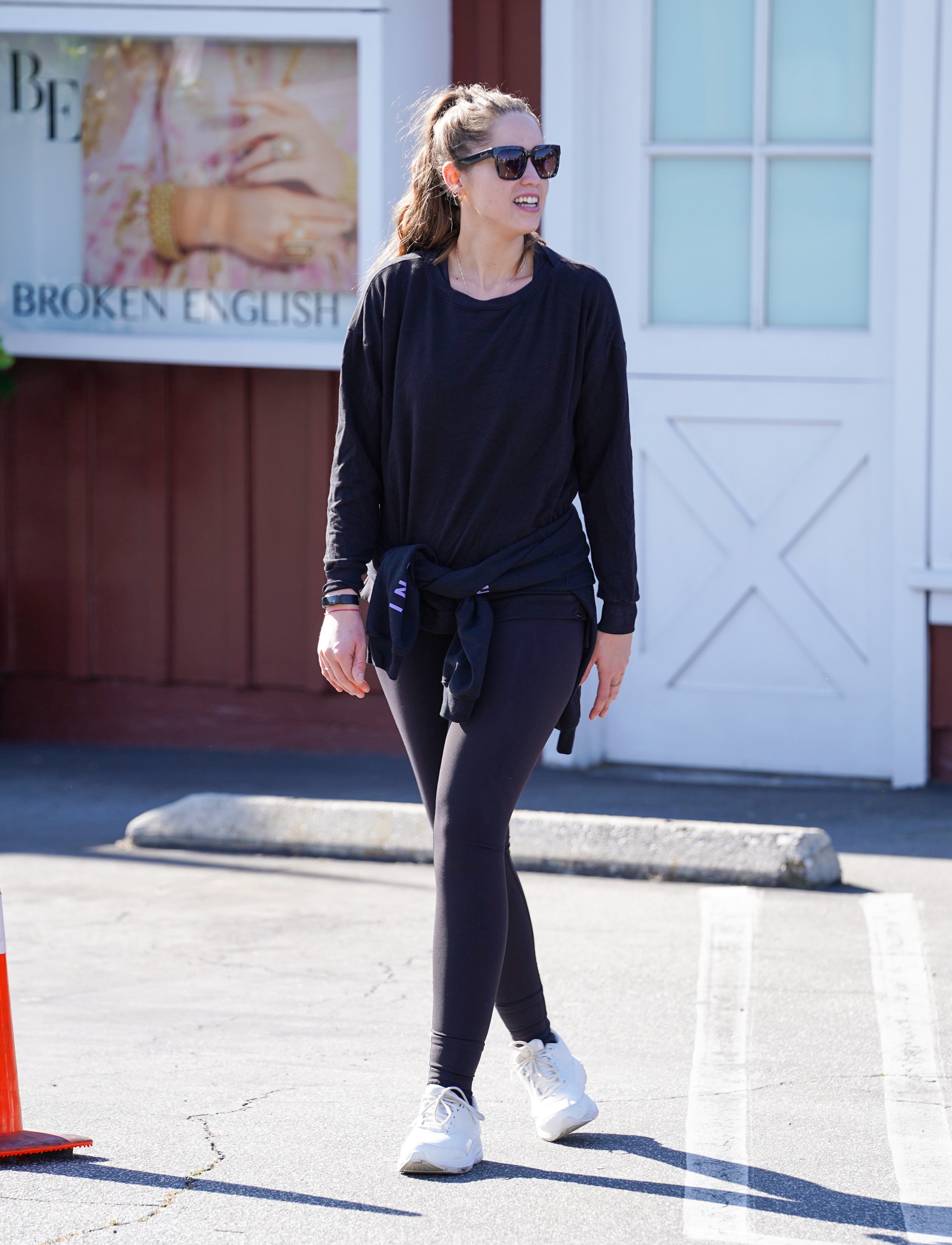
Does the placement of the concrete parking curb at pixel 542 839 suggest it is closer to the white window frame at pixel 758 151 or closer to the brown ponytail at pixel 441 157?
the white window frame at pixel 758 151

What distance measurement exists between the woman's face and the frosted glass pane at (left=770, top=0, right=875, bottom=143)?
3.66 m

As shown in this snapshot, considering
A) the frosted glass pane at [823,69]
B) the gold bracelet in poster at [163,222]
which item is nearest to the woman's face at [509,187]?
the frosted glass pane at [823,69]

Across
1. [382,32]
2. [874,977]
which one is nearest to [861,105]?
[382,32]

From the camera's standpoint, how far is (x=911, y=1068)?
3.88m

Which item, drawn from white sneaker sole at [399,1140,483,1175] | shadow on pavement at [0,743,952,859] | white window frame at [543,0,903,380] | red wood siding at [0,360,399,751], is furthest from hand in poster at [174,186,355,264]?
white sneaker sole at [399,1140,483,1175]

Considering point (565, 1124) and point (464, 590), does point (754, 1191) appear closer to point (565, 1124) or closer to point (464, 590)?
point (565, 1124)

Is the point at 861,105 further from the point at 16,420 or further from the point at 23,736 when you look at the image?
the point at 23,736

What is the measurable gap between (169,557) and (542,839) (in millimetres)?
2674

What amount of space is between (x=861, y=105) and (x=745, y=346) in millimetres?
955

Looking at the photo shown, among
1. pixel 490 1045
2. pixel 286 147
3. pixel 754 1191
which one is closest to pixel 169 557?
pixel 286 147

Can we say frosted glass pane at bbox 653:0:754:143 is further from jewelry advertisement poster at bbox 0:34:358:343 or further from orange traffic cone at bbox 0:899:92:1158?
orange traffic cone at bbox 0:899:92:1158

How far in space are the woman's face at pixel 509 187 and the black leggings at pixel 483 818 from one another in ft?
2.41

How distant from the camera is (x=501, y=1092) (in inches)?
149

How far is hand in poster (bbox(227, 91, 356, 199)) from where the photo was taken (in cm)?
718
